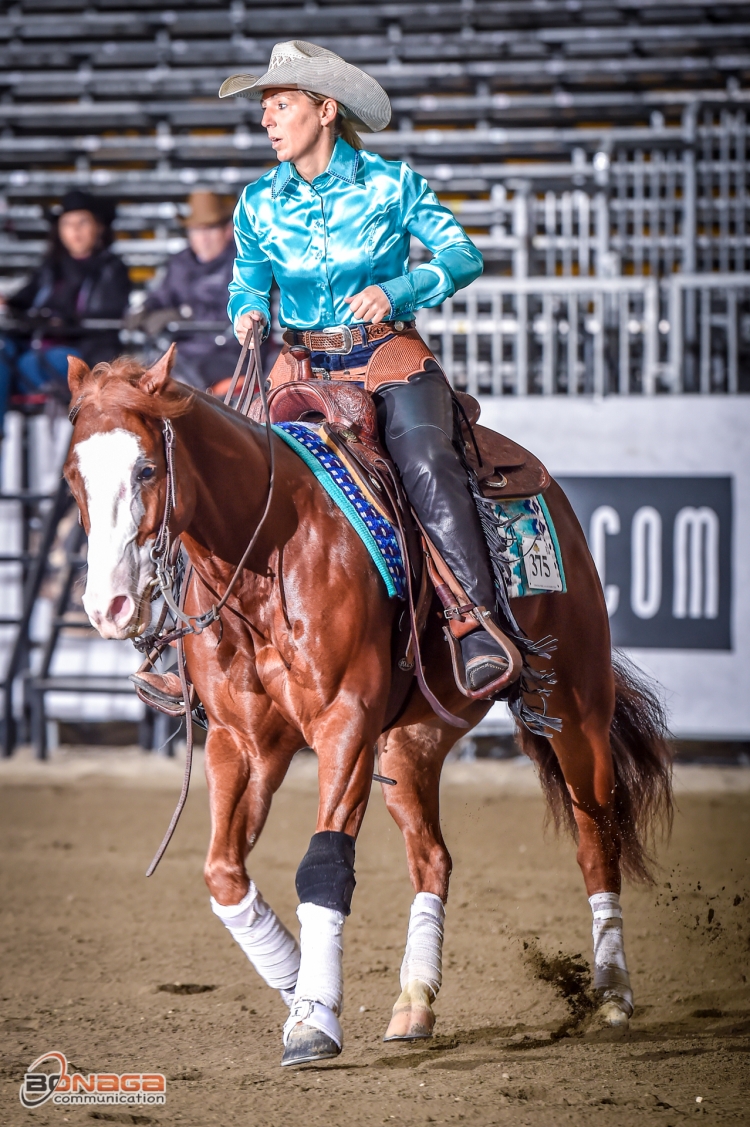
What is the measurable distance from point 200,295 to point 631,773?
195 inches

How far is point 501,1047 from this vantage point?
3131mm

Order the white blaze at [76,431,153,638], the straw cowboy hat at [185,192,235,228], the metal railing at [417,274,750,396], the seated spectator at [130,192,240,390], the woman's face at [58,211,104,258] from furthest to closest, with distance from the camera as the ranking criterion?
the woman's face at [58,211,104,258] < the straw cowboy hat at [185,192,235,228] < the seated spectator at [130,192,240,390] < the metal railing at [417,274,750,396] < the white blaze at [76,431,153,638]

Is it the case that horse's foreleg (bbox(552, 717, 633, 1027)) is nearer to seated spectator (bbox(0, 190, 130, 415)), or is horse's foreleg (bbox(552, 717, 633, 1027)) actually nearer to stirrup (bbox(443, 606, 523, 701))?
stirrup (bbox(443, 606, 523, 701))

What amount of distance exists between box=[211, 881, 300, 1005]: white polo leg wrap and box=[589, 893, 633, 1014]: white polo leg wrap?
0.92 metres

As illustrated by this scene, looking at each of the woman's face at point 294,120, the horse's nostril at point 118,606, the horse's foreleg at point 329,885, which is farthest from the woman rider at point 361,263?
the horse's nostril at point 118,606

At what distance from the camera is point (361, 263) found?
3.18 meters

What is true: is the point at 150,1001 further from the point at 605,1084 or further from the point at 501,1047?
the point at 605,1084

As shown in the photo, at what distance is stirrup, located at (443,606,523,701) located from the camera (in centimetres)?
306

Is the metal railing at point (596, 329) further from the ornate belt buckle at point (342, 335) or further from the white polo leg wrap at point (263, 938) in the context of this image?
the white polo leg wrap at point (263, 938)

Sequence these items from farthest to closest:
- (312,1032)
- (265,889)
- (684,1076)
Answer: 1. (265,889)
2. (684,1076)
3. (312,1032)

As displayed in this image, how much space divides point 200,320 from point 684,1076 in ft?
19.8

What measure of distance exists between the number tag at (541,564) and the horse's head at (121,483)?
1.31 metres

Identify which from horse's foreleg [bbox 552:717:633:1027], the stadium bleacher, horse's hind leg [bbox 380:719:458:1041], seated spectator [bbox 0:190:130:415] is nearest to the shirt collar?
horse's hind leg [bbox 380:719:458:1041]

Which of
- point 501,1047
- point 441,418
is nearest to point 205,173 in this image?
point 441,418
